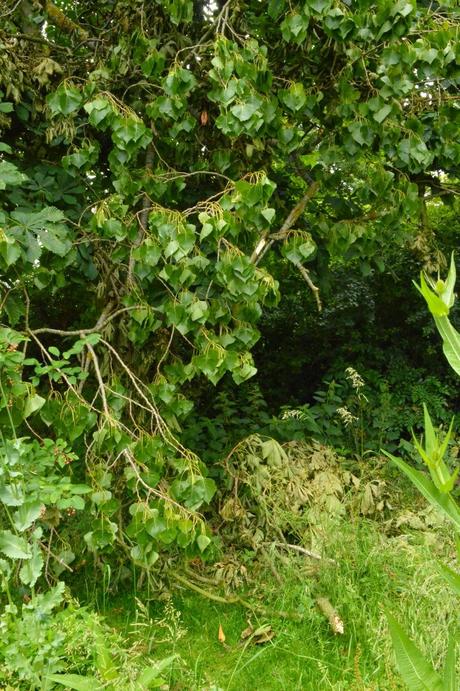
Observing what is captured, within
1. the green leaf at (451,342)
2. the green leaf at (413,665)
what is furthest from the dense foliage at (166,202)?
the green leaf at (451,342)

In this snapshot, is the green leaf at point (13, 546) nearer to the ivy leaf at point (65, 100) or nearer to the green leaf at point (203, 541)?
the green leaf at point (203, 541)

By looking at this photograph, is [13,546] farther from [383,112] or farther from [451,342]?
[383,112]

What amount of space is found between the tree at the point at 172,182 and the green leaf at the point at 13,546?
26cm

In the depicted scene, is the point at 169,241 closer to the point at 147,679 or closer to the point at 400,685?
the point at 147,679

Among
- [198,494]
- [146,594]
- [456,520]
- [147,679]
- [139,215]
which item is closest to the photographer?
[456,520]

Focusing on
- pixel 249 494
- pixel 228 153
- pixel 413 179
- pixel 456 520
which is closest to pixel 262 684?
pixel 249 494

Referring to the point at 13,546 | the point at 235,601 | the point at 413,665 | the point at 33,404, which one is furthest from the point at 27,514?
the point at 235,601

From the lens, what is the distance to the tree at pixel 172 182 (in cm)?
248

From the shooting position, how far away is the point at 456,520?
1064 millimetres

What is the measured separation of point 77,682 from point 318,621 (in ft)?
3.57

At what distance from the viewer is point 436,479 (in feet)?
3.33

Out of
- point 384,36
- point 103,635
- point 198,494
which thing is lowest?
point 103,635

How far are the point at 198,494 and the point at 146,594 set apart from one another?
96cm

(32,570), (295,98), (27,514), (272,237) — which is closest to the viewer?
(32,570)
